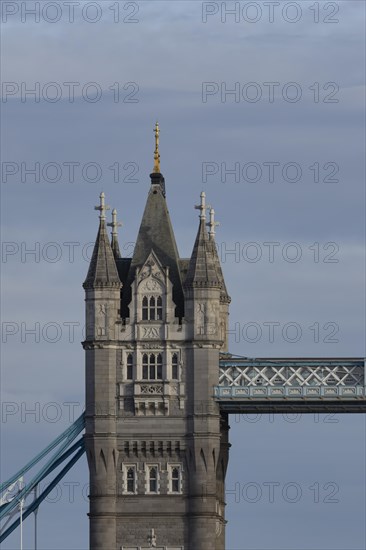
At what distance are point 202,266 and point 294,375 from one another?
8217mm

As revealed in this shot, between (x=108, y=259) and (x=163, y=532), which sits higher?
(x=108, y=259)

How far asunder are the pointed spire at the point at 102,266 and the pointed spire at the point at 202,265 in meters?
4.36

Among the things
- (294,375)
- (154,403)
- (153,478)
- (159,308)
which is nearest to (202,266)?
(159,308)

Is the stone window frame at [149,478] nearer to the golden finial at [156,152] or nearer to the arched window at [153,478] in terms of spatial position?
the arched window at [153,478]

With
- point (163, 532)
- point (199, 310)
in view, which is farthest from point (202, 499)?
point (199, 310)

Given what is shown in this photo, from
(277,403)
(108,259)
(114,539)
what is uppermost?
(108,259)

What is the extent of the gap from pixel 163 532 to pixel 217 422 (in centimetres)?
703

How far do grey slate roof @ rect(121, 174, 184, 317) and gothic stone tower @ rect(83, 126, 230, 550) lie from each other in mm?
170

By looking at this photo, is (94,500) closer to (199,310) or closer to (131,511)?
(131,511)

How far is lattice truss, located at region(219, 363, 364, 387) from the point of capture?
421ft

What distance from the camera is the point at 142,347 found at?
5059 inches

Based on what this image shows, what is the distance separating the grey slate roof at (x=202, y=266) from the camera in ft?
420

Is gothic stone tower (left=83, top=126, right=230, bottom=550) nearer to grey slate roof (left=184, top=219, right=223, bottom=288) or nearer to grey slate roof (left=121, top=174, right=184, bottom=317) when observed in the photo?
grey slate roof (left=184, top=219, right=223, bottom=288)

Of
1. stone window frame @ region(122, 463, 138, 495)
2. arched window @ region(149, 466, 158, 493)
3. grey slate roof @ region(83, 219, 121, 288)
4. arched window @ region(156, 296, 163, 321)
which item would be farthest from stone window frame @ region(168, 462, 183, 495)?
grey slate roof @ region(83, 219, 121, 288)
